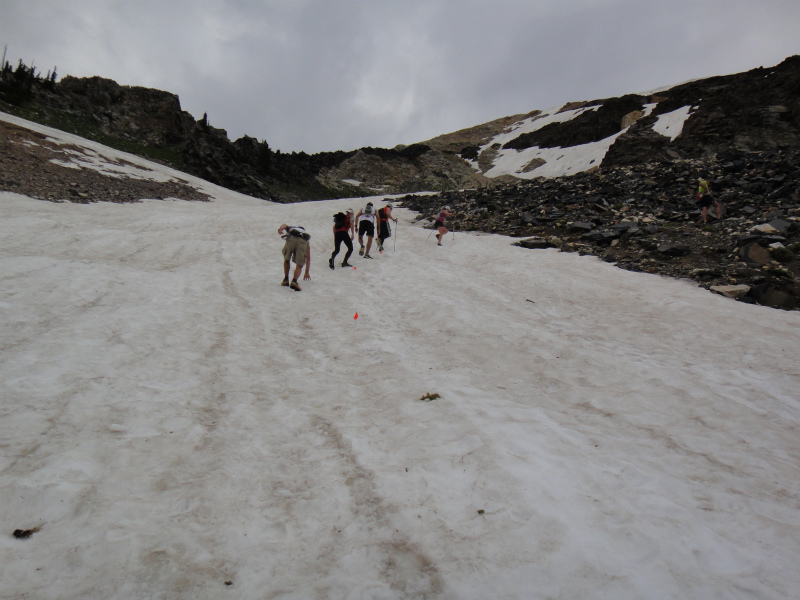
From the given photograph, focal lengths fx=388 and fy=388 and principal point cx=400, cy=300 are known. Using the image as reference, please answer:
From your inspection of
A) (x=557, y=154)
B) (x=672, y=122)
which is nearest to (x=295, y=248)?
(x=672, y=122)

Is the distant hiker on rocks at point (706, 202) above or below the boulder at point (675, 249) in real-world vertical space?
above

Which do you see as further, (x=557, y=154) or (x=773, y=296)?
(x=557, y=154)

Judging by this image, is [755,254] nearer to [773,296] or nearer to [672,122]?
[773,296]

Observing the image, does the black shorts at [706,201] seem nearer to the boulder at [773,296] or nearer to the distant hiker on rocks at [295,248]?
the boulder at [773,296]

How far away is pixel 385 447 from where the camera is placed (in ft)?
12.9

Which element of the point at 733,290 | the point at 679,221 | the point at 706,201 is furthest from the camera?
the point at 679,221

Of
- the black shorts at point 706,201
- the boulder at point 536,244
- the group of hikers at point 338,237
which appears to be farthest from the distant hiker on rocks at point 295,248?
the black shorts at point 706,201

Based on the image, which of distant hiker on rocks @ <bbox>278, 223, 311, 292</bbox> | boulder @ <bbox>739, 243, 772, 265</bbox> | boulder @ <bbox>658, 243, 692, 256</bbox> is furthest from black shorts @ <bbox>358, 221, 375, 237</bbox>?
boulder @ <bbox>739, 243, 772, 265</bbox>

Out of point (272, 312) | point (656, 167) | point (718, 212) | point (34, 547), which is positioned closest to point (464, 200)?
point (656, 167)

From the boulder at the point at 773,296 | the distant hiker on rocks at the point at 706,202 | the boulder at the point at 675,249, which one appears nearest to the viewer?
the boulder at the point at 773,296

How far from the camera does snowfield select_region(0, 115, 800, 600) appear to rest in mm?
2480

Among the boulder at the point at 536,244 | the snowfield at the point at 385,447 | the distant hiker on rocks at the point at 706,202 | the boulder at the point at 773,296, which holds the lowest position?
the snowfield at the point at 385,447

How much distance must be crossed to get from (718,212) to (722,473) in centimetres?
1488

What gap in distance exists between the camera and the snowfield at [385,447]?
2480 millimetres
